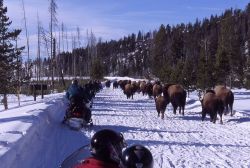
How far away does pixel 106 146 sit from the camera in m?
4.94

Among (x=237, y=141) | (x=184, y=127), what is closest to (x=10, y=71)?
(x=184, y=127)

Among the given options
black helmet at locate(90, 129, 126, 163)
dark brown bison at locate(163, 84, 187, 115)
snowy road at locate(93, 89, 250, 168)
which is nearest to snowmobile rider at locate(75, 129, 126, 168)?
black helmet at locate(90, 129, 126, 163)

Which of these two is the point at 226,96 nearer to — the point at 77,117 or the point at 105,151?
the point at 77,117

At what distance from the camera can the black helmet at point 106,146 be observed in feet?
16.0

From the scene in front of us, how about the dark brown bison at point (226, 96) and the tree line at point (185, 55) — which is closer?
the dark brown bison at point (226, 96)

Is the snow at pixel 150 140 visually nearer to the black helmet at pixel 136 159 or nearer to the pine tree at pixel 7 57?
the black helmet at pixel 136 159

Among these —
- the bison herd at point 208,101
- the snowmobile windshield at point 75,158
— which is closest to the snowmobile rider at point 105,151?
the snowmobile windshield at point 75,158

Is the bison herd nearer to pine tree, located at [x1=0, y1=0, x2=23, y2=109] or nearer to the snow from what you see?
the snow

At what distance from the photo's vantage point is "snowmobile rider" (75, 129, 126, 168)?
457 centimetres

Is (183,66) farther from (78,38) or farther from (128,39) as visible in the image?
(128,39)

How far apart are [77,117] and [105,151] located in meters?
12.8

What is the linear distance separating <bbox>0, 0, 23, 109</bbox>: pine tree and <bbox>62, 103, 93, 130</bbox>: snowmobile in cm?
1952

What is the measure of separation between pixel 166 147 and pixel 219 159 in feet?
6.87

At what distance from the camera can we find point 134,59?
522 feet
